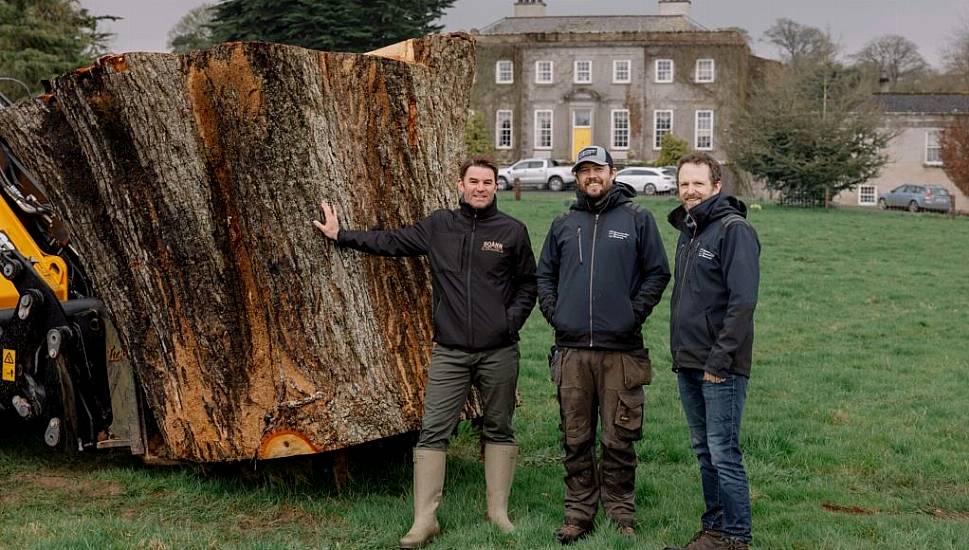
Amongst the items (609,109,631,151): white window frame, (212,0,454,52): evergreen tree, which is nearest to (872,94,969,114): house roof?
(609,109,631,151): white window frame

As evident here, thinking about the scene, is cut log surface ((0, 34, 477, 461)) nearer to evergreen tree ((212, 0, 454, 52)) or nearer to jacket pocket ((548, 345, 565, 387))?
jacket pocket ((548, 345, 565, 387))

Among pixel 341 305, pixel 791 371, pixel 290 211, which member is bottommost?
pixel 791 371

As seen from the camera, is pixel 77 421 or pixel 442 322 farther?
pixel 77 421

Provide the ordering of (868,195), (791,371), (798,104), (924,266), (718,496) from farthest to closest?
(868,195)
(798,104)
(924,266)
(791,371)
(718,496)

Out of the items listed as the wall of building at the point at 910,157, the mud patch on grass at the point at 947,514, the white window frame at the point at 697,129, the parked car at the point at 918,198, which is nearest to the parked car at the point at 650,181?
the parked car at the point at 918,198

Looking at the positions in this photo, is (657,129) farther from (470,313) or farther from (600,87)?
(470,313)

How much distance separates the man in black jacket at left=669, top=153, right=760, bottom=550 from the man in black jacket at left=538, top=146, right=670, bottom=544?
275 mm

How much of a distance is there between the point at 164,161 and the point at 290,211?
67cm

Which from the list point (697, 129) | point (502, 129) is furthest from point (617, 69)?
point (502, 129)

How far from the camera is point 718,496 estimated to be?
548 cm

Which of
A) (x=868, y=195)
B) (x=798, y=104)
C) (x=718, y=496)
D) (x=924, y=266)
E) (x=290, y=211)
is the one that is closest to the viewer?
(x=718, y=496)

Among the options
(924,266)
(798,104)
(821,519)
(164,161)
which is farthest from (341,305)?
(798,104)

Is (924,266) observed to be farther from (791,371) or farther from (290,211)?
(290,211)

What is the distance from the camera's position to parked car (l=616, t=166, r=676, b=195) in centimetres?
4241
